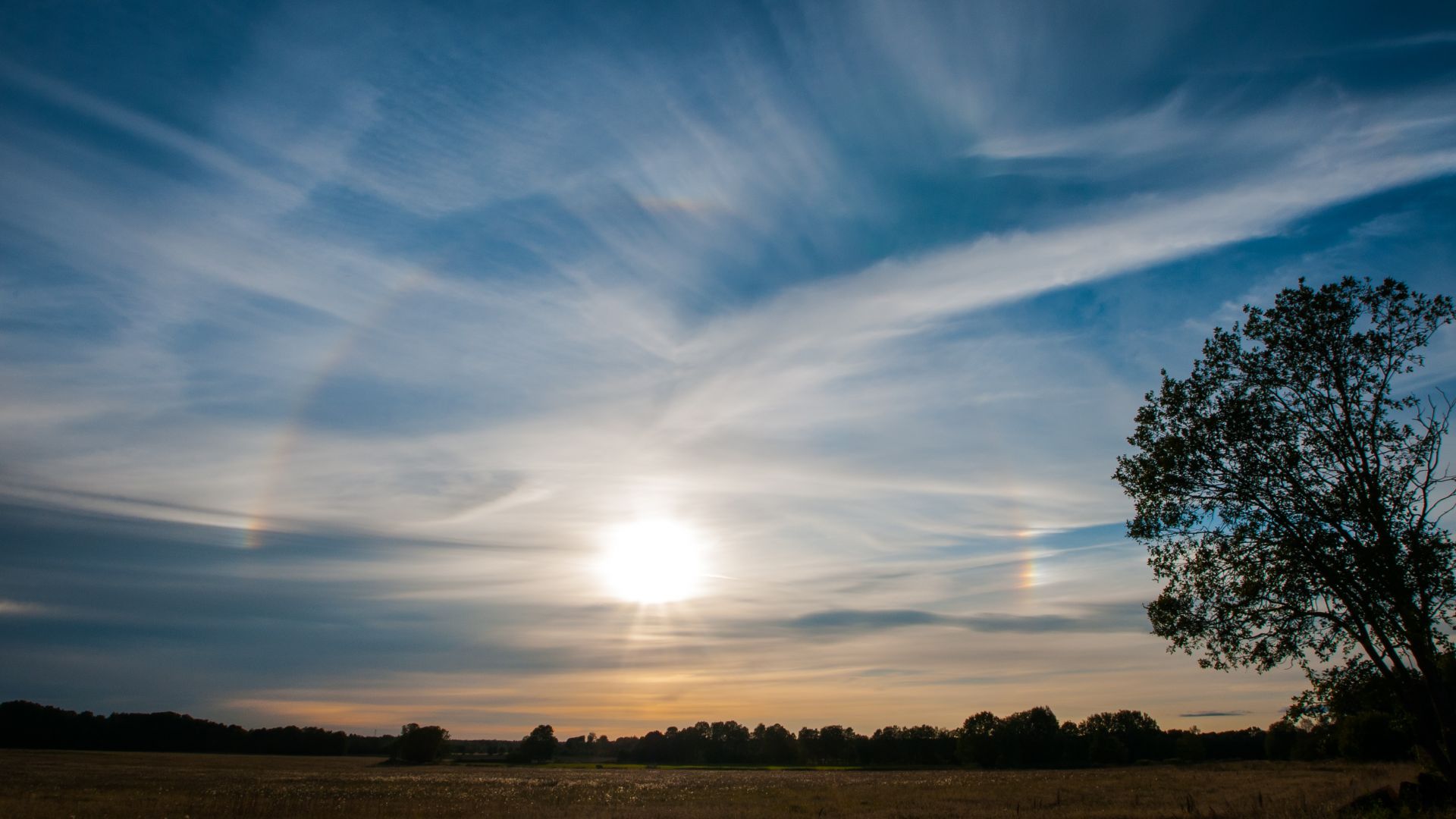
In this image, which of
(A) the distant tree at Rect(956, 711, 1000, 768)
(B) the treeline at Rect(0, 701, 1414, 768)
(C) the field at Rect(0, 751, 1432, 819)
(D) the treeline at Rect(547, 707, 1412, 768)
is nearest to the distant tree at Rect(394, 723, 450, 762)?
(B) the treeline at Rect(0, 701, 1414, 768)

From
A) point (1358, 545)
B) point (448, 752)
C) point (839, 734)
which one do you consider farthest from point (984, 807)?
point (839, 734)

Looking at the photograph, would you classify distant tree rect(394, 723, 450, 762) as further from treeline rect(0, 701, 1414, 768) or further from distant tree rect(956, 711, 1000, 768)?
distant tree rect(956, 711, 1000, 768)

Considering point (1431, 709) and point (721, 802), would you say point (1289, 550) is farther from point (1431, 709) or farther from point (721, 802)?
point (721, 802)

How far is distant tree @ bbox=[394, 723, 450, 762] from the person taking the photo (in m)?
130

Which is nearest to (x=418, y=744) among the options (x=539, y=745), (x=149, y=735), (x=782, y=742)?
(x=539, y=745)

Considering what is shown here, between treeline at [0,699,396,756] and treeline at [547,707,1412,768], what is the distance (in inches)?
1684

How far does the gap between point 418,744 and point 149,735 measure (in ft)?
209

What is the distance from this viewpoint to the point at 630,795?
49875 millimetres

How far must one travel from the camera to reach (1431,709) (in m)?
23.7

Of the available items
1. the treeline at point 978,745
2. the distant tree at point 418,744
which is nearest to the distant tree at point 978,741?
the treeline at point 978,745

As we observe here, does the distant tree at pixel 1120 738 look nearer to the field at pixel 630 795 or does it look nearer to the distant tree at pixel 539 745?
the field at pixel 630 795

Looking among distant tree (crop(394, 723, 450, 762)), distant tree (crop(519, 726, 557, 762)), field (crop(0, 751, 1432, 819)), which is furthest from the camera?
distant tree (crop(519, 726, 557, 762))

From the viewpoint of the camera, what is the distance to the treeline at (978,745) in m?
135

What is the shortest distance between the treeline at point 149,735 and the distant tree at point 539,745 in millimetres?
26471
